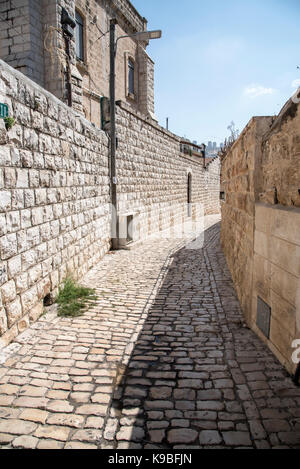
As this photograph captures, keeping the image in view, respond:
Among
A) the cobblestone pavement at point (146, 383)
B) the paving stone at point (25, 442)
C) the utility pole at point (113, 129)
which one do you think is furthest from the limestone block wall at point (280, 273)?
the utility pole at point (113, 129)

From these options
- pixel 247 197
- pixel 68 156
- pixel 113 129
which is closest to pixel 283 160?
pixel 247 197

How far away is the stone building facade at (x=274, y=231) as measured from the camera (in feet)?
8.96

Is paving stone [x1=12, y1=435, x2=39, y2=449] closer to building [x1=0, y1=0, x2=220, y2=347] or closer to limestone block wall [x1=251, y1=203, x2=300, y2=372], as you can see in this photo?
building [x1=0, y1=0, x2=220, y2=347]

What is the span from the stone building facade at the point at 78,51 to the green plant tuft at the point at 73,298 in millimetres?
5395

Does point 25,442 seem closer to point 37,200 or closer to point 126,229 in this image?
point 37,200

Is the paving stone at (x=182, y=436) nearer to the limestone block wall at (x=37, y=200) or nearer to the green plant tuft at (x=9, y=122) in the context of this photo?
the limestone block wall at (x=37, y=200)

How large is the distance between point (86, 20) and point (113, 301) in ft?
36.7

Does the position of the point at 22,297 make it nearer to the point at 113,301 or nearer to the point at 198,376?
the point at 113,301

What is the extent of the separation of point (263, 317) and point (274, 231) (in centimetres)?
99

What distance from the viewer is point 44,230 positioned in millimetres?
4367

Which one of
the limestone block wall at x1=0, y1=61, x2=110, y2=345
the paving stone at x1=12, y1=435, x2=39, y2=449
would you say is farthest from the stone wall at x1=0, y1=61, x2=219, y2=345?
the paving stone at x1=12, y1=435, x2=39, y2=449
